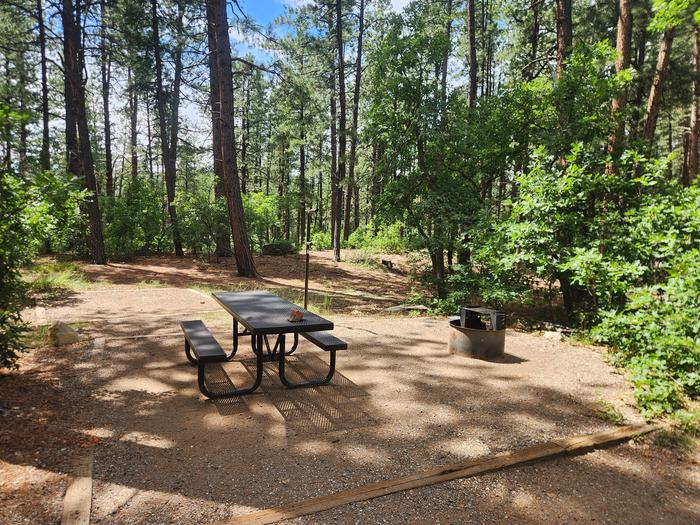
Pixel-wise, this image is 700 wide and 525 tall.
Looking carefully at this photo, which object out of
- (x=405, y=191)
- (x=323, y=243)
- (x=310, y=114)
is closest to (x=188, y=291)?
(x=405, y=191)

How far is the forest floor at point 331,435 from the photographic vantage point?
2730 mm

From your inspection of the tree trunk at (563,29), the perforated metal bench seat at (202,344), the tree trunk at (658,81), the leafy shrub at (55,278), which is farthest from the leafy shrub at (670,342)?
the leafy shrub at (55,278)

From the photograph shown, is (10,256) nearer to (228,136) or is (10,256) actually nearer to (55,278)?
(55,278)

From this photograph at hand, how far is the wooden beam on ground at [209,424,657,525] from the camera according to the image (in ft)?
8.46

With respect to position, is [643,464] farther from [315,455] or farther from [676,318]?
[315,455]

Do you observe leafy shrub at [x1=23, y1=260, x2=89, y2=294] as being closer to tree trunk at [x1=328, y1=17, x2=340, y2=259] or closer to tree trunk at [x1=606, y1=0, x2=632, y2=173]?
tree trunk at [x1=328, y1=17, x2=340, y2=259]

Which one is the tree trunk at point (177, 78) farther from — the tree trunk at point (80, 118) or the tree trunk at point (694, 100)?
the tree trunk at point (694, 100)

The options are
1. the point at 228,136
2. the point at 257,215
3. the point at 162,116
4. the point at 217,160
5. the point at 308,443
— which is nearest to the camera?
the point at 308,443

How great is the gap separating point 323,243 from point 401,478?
2215cm

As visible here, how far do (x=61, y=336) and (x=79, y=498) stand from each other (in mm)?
3975

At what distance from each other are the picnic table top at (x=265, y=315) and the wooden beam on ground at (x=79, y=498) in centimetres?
159

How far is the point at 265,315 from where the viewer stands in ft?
15.0

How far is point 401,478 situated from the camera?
117 inches

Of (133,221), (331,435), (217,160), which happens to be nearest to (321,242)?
(217,160)
